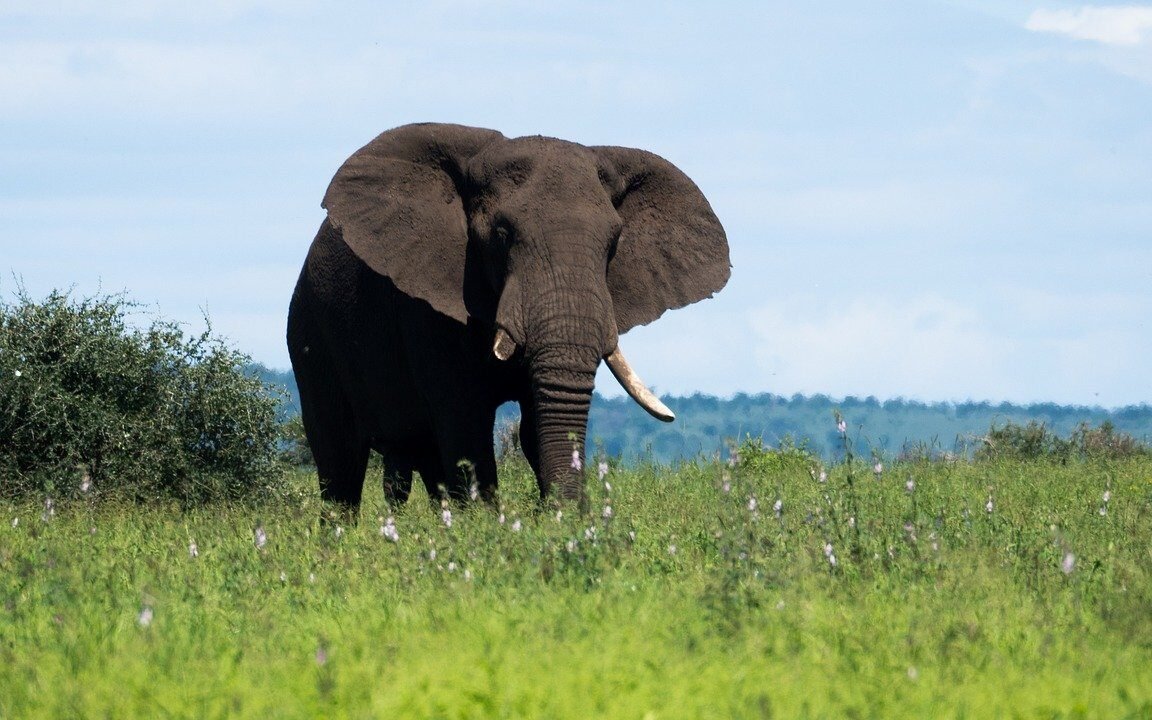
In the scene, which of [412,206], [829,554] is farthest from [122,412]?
[829,554]

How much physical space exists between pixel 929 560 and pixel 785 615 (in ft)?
5.08

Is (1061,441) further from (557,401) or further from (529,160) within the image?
(557,401)

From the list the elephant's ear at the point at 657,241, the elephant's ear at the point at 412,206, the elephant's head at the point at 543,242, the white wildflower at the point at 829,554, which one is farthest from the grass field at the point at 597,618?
the elephant's ear at the point at 657,241

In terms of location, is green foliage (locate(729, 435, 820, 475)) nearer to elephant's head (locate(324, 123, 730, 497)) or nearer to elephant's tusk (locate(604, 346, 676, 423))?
elephant's head (locate(324, 123, 730, 497))

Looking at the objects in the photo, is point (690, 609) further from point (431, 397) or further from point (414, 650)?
point (431, 397)

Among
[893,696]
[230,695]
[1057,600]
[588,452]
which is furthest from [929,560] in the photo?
[230,695]

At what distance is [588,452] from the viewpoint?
967cm

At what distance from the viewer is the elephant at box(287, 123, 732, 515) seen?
10.1m

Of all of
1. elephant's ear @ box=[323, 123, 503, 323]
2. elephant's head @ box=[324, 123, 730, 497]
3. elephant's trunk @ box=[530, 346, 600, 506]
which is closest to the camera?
elephant's trunk @ box=[530, 346, 600, 506]

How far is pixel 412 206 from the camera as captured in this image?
11445 mm

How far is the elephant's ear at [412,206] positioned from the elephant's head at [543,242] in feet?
0.03

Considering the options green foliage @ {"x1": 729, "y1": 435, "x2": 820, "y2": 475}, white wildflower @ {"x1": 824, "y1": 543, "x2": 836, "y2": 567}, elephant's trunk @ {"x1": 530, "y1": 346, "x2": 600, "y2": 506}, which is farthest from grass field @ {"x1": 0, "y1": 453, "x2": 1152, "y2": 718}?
green foliage @ {"x1": 729, "y1": 435, "x2": 820, "y2": 475}

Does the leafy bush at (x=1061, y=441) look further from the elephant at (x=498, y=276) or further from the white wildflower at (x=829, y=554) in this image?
the white wildflower at (x=829, y=554)

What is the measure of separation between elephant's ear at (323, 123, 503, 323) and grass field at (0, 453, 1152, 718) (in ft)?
7.70
